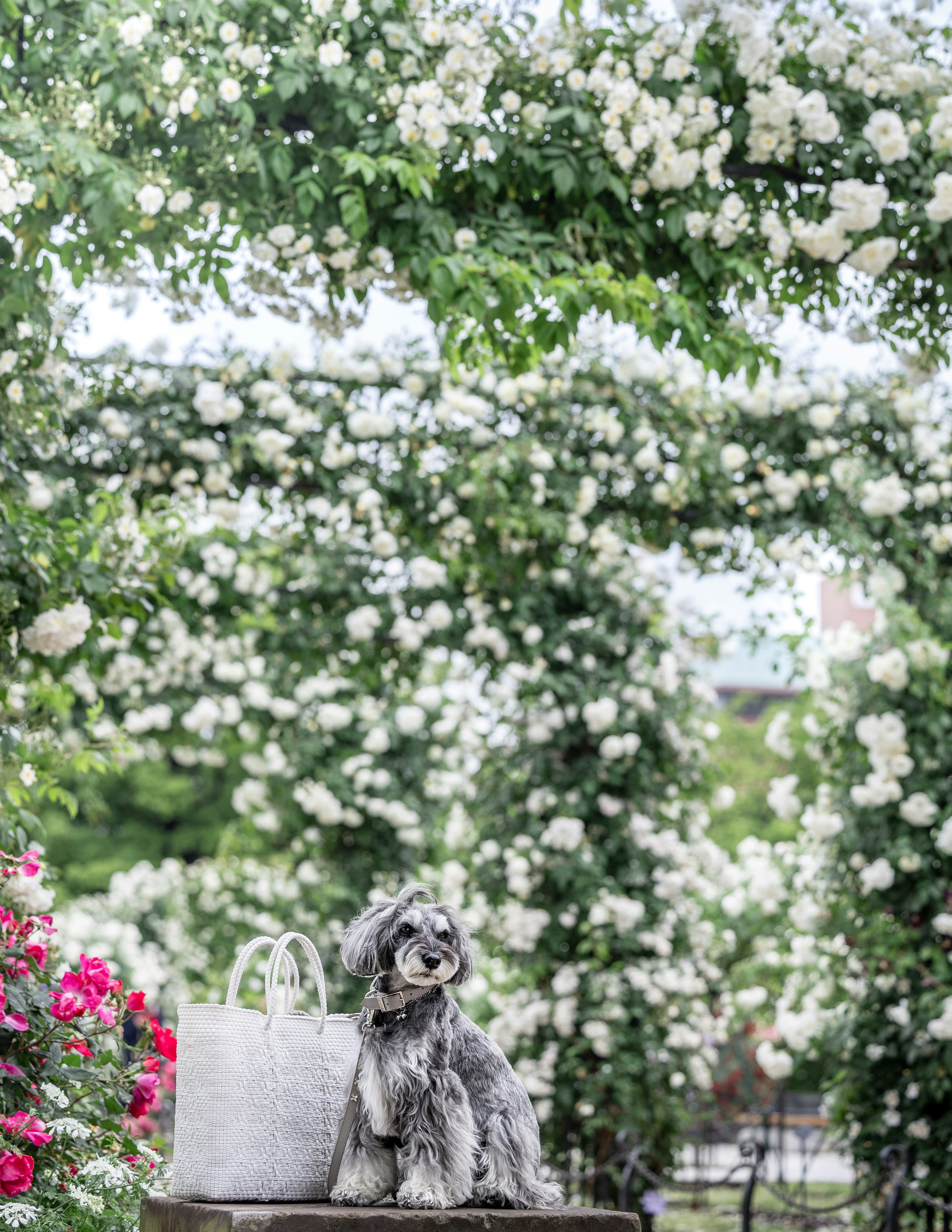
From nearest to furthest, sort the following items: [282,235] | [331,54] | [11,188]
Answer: [11,188] → [331,54] → [282,235]

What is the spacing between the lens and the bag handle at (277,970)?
5.52ft

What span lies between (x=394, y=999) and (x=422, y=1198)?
0.25 meters

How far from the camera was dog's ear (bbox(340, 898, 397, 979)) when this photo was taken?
163cm

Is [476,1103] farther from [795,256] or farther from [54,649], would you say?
[795,256]

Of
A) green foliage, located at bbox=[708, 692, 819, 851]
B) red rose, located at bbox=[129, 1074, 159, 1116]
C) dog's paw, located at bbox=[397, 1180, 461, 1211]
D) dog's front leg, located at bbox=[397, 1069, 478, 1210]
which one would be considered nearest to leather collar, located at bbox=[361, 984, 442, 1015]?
dog's front leg, located at bbox=[397, 1069, 478, 1210]

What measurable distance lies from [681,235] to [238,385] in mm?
2628

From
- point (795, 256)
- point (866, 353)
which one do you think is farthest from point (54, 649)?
point (866, 353)

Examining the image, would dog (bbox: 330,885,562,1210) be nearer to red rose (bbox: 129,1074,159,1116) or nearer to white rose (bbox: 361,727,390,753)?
red rose (bbox: 129,1074,159,1116)

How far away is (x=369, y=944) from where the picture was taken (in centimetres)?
163

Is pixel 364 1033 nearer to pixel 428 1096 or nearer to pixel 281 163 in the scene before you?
pixel 428 1096

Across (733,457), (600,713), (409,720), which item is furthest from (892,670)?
(409,720)

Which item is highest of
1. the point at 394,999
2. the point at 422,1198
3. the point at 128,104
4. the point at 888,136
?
the point at 888,136

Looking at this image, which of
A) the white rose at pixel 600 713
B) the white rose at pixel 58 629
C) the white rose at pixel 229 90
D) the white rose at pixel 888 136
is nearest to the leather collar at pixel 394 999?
the white rose at pixel 58 629

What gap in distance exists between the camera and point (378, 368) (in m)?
5.31
